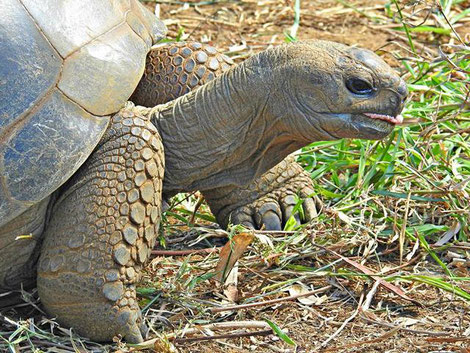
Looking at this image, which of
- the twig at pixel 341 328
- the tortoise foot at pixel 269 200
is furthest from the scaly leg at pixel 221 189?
the twig at pixel 341 328

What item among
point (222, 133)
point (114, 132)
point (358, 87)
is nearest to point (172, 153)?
point (222, 133)

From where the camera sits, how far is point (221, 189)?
15.7ft

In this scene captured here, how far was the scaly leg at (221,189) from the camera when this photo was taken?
190 inches

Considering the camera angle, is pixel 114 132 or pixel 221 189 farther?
pixel 221 189

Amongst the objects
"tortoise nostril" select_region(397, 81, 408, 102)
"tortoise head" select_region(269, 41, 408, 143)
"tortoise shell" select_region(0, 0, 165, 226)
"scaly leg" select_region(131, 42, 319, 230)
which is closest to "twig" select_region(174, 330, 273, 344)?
"tortoise shell" select_region(0, 0, 165, 226)

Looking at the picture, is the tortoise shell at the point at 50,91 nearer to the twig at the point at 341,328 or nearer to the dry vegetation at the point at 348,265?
the dry vegetation at the point at 348,265

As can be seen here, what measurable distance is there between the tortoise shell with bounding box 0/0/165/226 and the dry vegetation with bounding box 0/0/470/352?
0.65 m

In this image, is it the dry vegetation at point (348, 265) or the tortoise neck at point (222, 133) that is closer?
the dry vegetation at point (348, 265)

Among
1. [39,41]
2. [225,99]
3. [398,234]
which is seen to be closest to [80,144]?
[39,41]

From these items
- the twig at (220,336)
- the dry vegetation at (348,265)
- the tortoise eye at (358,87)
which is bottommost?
the dry vegetation at (348,265)

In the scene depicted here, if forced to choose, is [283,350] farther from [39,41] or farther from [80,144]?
[39,41]

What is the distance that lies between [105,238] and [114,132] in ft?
1.51

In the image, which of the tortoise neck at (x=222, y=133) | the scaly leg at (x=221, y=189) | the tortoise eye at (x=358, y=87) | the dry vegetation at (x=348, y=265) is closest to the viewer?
the dry vegetation at (x=348, y=265)

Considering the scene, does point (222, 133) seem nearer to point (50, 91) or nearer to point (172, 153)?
point (172, 153)
